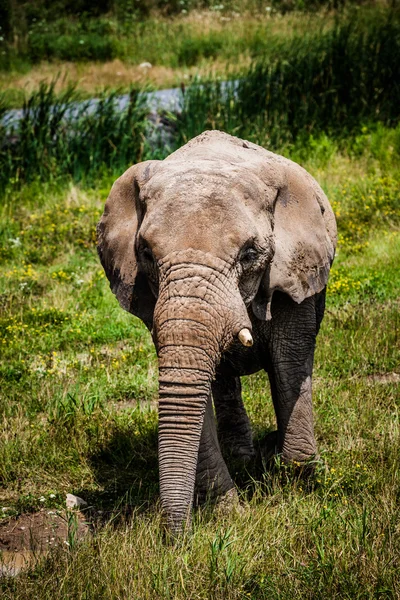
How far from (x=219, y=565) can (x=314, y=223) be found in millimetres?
1906

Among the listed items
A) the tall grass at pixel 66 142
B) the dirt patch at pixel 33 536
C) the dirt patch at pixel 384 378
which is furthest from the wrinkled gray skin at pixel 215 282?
the tall grass at pixel 66 142

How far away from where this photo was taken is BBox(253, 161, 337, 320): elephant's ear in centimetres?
462

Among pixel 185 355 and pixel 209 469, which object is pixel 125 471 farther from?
pixel 185 355

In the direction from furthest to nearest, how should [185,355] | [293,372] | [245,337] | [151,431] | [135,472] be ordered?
1. [151,431]
2. [135,472]
3. [293,372]
4. [245,337]
5. [185,355]

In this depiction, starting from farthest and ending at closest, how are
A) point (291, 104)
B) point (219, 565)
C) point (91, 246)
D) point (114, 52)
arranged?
point (114, 52) < point (291, 104) < point (91, 246) < point (219, 565)

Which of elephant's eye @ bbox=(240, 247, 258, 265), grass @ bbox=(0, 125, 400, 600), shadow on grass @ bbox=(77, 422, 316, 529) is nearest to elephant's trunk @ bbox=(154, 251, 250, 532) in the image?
elephant's eye @ bbox=(240, 247, 258, 265)

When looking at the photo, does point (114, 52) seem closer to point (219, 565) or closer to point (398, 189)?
point (398, 189)

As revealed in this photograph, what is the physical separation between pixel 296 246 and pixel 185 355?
1183 mm

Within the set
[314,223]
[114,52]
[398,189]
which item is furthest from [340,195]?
[114,52]

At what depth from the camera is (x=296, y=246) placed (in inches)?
188

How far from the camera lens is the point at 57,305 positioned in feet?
27.9

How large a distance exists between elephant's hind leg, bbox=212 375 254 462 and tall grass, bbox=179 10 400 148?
6769 mm

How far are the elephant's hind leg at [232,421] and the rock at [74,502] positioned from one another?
1.04 metres

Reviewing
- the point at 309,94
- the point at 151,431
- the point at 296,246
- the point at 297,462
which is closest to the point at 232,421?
the point at 151,431
